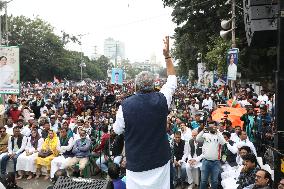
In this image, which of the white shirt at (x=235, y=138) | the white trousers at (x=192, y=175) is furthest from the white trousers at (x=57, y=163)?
the white shirt at (x=235, y=138)

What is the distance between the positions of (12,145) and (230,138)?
5613mm

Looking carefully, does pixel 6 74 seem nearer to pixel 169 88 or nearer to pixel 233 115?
pixel 233 115

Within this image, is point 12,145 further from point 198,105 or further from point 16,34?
point 16,34

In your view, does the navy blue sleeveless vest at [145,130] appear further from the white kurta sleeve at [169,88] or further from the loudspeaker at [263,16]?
the loudspeaker at [263,16]

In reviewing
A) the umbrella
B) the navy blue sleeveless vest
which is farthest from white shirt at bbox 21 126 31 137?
the navy blue sleeveless vest

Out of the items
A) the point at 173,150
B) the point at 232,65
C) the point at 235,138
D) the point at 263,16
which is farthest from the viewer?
the point at 232,65

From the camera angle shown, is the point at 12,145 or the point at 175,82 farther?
the point at 12,145

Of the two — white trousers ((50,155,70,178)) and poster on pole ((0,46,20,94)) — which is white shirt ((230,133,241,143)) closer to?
white trousers ((50,155,70,178))

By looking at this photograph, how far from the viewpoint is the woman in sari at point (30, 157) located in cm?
1046

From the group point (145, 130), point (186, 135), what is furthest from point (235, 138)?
point (145, 130)

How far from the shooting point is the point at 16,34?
2477 inches

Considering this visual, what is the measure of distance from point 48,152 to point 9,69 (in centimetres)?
430

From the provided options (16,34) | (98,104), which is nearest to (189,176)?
(98,104)

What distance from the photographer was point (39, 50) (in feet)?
212
